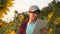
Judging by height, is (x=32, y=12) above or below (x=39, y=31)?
above

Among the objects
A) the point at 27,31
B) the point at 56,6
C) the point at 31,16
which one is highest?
the point at 56,6

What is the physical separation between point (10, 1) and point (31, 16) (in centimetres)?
164

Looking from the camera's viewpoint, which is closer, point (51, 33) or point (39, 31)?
point (51, 33)

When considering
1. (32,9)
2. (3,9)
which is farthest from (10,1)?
(32,9)

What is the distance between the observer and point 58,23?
1.68 meters

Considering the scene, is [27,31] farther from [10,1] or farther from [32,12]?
[10,1]

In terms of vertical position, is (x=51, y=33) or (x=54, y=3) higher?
(x=54, y=3)

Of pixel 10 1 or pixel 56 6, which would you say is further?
pixel 56 6

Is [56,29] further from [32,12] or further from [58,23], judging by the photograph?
[32,12]

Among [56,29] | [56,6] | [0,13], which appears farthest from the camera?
[56,29]

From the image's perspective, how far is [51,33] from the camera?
171cm

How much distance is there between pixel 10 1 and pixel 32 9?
5.52 feet

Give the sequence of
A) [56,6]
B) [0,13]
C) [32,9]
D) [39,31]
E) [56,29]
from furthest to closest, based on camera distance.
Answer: [32,9] < [39,31] < [56,29] < [56,6] < [0,13]

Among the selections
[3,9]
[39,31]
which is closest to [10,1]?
[3,9]
